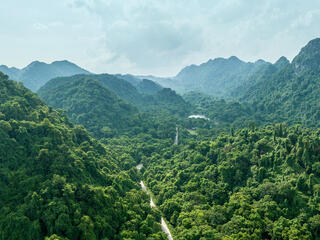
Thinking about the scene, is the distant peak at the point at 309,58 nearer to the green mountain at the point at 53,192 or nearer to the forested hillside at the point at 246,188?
the forested hillside at the point at 246,188

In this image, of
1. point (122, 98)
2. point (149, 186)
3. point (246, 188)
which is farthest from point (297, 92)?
point (149, 186)

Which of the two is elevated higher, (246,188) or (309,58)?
(309,58)

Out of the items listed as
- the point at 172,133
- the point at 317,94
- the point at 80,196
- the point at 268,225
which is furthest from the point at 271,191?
the point at 317,94

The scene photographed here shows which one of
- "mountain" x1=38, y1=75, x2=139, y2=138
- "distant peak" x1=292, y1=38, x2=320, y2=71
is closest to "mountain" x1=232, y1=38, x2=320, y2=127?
"distant peak" x1=292, y1=38, x2=320, y2=71

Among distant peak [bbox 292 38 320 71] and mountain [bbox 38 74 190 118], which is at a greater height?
distant peak [bbox 292 38 320 71]

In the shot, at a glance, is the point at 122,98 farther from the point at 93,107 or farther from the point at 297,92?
the point at 297,92

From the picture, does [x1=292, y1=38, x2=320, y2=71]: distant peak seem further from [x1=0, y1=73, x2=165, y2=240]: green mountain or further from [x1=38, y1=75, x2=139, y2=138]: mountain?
[x1=0, y1=73, x2=165, y2=240]: green mountain
